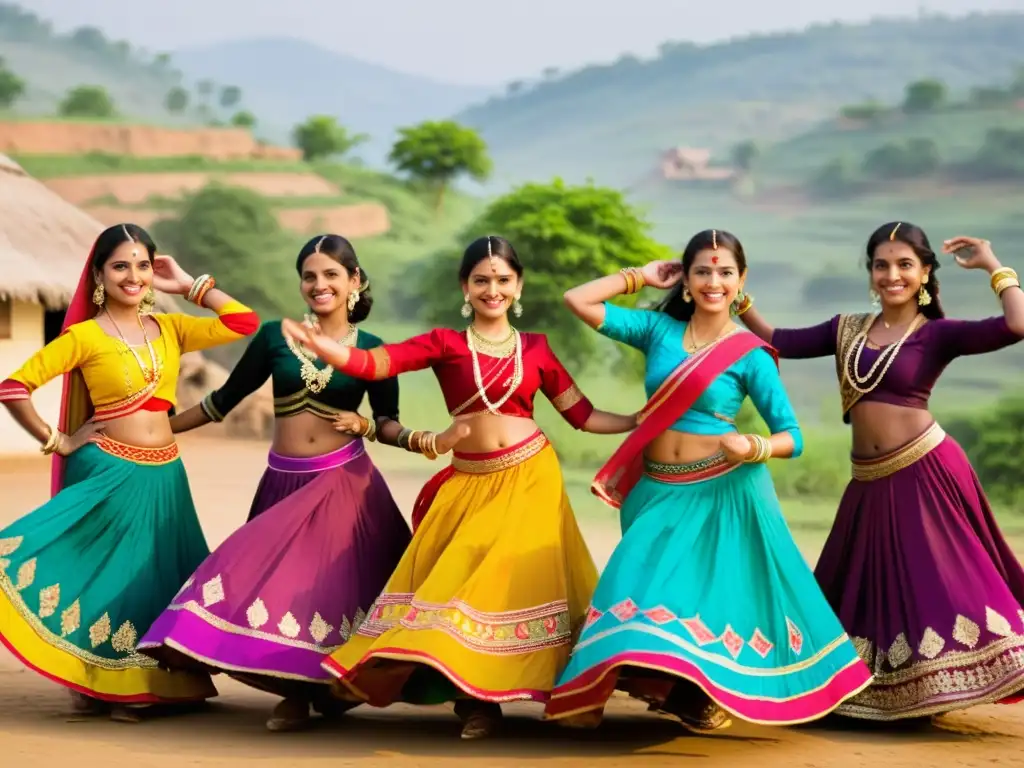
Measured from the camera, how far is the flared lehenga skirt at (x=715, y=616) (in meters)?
5.47

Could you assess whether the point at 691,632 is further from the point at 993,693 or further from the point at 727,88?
the point at 727,88

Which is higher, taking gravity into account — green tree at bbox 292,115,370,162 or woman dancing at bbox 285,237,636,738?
green tree at bbox 292,115,370,162

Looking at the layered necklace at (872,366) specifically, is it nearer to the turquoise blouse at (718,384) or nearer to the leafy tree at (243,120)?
the turquoise blouse at (718,384)

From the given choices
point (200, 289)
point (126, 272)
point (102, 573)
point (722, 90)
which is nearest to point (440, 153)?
point (722, 90)

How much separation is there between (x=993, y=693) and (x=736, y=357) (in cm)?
166

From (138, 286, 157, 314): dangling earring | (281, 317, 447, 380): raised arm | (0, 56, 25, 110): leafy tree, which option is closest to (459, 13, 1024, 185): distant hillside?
(0, 56, 25, 110): leafy tree

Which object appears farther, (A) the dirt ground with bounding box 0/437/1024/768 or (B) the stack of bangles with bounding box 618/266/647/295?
(B) the stack of bangles with bounding box 618/266/647/295

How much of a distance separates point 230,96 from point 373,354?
56665mm

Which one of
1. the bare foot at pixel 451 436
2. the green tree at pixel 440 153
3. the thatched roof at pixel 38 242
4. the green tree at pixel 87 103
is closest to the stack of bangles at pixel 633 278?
the bare foot at pixel 451 436

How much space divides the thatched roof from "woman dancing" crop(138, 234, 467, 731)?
12793 mm

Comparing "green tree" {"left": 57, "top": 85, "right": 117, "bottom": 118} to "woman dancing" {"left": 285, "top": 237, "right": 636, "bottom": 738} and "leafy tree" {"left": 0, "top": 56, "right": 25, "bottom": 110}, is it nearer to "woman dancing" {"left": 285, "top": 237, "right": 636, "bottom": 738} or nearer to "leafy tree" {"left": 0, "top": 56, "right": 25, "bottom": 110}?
"leafy tree" {"left": 0, "top": 56, "right": 25, "bottom": 110}

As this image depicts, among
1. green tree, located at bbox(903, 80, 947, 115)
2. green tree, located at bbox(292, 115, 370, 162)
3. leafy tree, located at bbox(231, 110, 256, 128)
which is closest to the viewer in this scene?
green tree, located at bbox(292, 115, 370, 162)

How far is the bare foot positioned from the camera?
235 inches

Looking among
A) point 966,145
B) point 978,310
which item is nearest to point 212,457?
point 978,310
